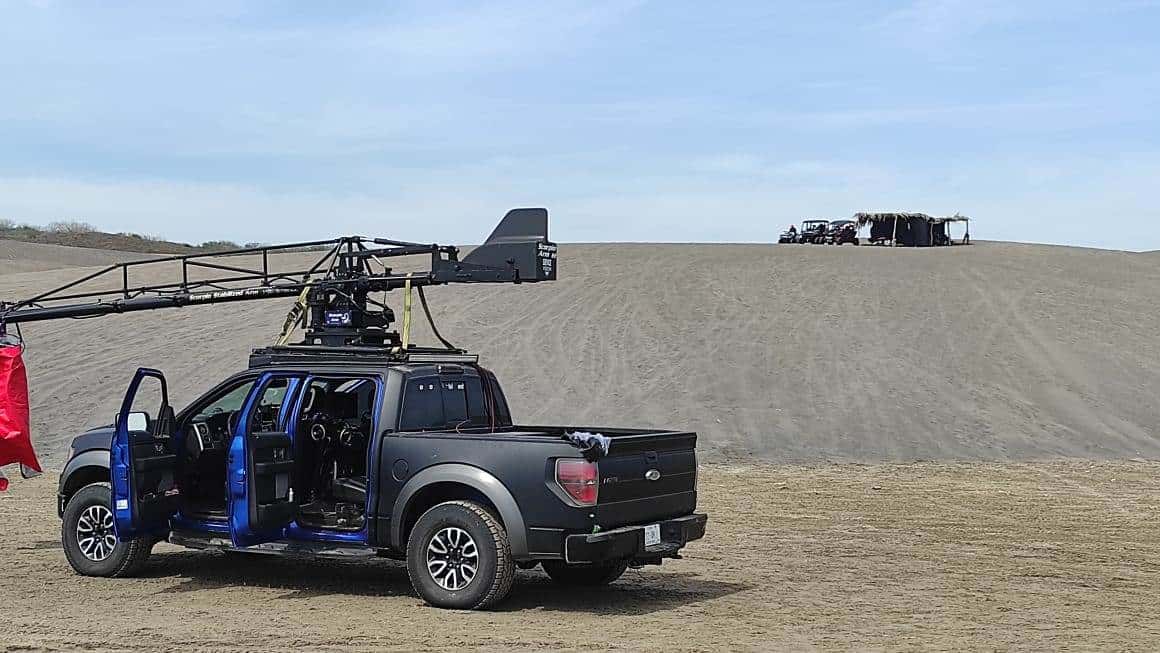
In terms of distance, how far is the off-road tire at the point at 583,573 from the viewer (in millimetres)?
10797

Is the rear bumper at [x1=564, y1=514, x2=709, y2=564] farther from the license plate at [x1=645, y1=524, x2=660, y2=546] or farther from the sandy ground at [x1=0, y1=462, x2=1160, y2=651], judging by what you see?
the sandy ground at [x1=0, y1=462, x2=1160, y2=651]

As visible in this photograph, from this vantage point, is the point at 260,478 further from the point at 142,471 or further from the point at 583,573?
the point at 583,573

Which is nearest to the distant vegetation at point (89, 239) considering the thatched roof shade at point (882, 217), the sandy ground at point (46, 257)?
the sandy ground at point (46, 257)

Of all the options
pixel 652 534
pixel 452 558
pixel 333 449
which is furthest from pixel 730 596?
pixel 333 449

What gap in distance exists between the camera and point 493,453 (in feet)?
31.0

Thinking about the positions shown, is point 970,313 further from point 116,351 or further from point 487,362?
point 116,351

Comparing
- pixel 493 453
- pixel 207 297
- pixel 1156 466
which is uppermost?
pixel 207 297

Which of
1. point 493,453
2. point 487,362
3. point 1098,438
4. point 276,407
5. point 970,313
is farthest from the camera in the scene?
point 970,313

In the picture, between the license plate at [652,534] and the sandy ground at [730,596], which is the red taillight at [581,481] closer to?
the license plate at [652,534]

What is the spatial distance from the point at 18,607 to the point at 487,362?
1870 centimetres

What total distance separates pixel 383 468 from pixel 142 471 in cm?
204

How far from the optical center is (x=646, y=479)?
32.0ft

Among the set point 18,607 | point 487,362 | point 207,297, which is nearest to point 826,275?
point 487,362

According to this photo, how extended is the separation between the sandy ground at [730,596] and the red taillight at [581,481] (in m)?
0.88
